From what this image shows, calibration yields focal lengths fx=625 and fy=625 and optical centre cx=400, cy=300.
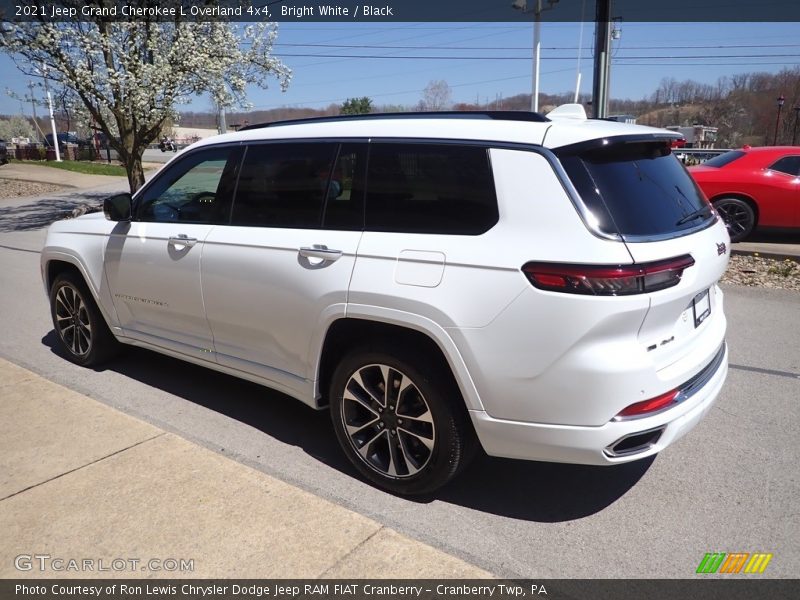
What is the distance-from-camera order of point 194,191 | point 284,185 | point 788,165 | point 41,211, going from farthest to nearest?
point 41,211 < point 788,165 < point 194,191 < point 284,185

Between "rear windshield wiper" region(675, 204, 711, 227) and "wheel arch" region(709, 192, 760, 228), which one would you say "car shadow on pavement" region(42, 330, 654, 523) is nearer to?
"rear windshield wiper" region(675, 204, 711, 227)

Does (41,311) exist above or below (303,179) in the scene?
below

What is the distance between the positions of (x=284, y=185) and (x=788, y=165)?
9.33 m

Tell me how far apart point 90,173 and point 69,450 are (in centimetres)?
3051

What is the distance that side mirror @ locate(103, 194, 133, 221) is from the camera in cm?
443

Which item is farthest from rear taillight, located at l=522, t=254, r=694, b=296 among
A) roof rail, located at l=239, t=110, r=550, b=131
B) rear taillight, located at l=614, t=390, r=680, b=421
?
roof rail, located at l=239, t=110, r=550, b=131

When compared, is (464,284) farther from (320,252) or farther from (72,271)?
(72,271)

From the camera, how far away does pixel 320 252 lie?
10.8ft

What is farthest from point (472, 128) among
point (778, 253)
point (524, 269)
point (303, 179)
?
point (778, 253)

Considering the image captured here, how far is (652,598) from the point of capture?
8.23 feet

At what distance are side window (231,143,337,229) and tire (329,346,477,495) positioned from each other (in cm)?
89

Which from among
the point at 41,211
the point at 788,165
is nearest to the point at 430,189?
the point at 788,165

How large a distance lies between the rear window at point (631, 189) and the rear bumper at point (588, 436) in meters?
0.79

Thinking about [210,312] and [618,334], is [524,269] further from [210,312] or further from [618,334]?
[210,312]
